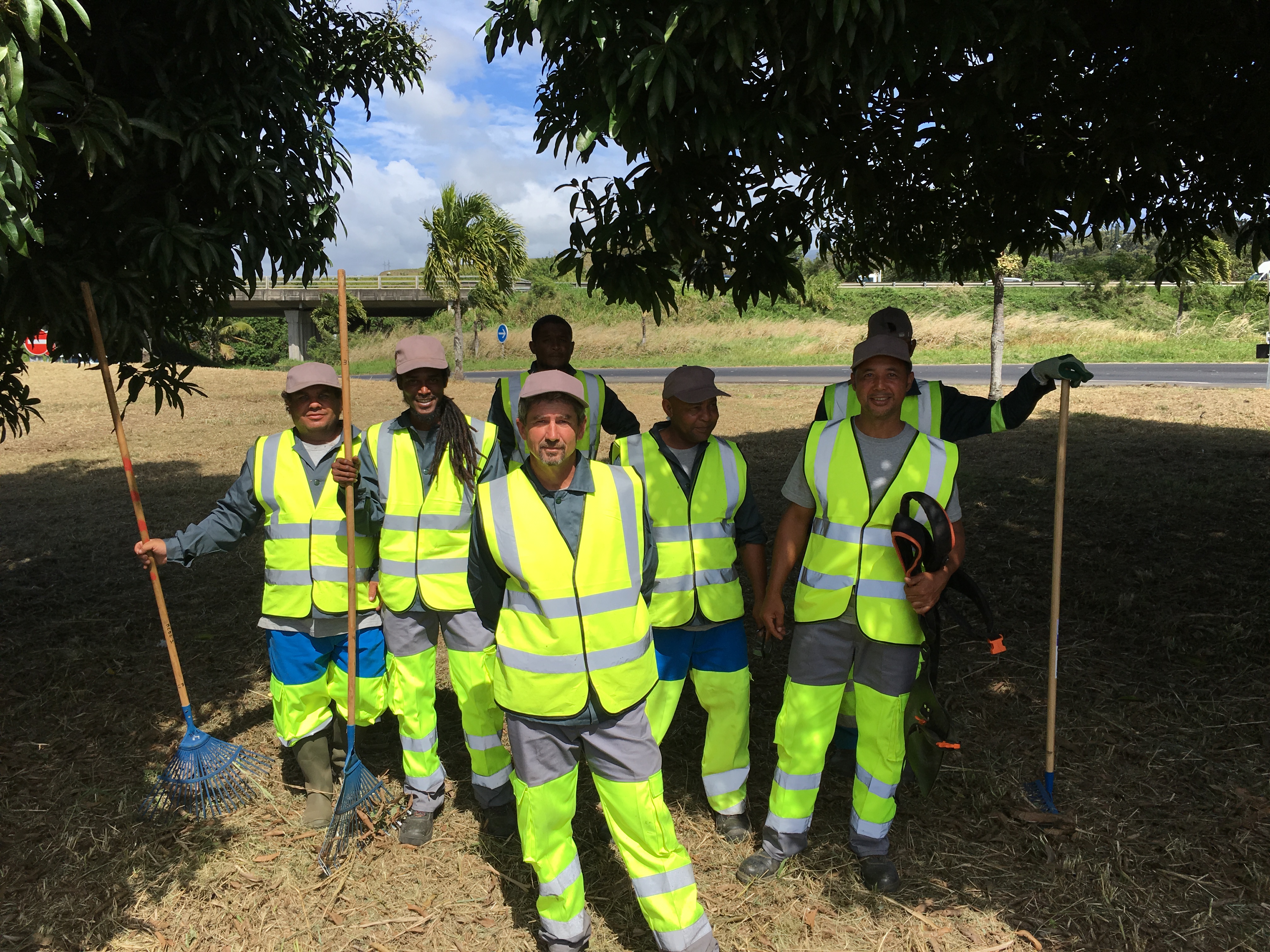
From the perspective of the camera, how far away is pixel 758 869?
330cm

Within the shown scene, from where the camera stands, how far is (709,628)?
11.4ft

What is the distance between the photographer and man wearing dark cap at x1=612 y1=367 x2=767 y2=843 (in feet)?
11.2

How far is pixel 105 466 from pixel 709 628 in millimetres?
11435

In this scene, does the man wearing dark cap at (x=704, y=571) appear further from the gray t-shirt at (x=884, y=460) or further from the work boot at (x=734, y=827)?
the gray t-shirt at (x=884, y=460)

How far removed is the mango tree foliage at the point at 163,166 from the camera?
3363 mm

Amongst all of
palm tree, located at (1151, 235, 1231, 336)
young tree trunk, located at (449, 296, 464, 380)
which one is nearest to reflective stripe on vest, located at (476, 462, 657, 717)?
palm tree, located at (1151, 235, 1231, 336)

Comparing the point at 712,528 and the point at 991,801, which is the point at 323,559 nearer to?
the point at 712,528

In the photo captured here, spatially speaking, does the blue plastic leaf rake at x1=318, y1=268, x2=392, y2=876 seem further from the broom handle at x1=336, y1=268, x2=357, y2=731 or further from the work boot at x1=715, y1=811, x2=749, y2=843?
the work boot at x1=715, y1=811, x2=749, y2=843

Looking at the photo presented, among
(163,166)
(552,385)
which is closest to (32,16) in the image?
(163,166)

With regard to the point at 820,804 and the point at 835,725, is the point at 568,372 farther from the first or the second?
the point at 820,804

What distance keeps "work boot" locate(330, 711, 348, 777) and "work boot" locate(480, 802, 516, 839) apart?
2.38 ft

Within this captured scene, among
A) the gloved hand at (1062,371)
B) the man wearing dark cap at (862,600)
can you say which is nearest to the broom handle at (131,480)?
the man wearing dark cap at (862,600)

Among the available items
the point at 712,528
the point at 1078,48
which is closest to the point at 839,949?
the point at 712,528

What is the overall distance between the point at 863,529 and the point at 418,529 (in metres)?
1.68
